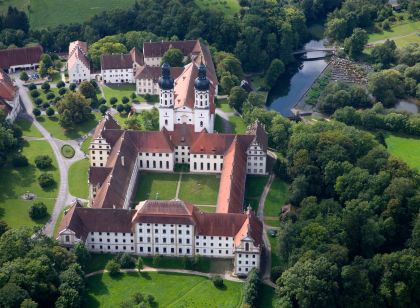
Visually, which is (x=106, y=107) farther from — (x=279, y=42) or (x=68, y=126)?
(x=279, y=42)

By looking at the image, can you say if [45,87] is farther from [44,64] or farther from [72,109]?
[72,109]

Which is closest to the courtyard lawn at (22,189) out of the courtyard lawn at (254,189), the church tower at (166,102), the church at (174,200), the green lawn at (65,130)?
the green lawn at (65,130)

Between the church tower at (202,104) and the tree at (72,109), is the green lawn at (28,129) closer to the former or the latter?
the tree at (72,109)

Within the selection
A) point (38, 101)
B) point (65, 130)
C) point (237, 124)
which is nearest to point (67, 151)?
point (65, 130)

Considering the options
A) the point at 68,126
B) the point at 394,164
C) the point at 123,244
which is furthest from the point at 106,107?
the point at 394,164

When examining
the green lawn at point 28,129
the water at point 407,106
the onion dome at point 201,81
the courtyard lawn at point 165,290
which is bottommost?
the water at point 407,106

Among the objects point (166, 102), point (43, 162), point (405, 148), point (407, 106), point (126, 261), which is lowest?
point (407, 106)

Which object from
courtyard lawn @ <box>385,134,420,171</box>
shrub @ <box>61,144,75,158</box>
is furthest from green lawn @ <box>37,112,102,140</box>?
courtyard lawn @ <box>385,134,420,171</box>
